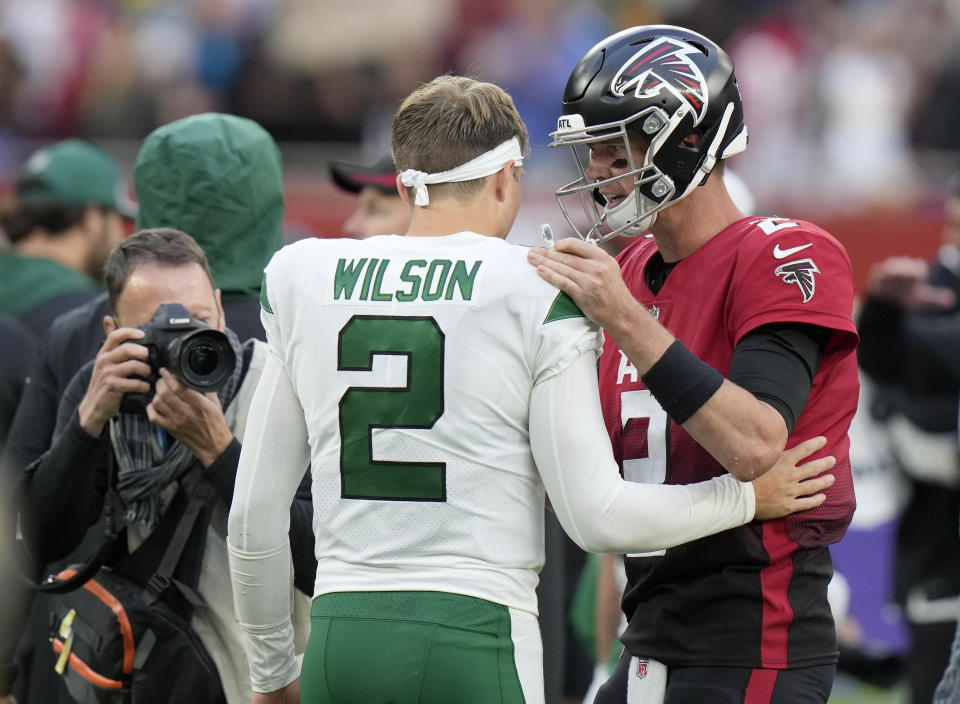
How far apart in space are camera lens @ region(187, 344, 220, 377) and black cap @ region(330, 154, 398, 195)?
180 centimetres

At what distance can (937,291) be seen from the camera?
666 cm

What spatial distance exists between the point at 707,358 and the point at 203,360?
1.13 m

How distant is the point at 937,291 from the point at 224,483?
4.37 metres

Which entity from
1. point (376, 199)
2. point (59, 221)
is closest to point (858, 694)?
point (376, 199)

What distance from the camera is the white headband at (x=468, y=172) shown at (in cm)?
285

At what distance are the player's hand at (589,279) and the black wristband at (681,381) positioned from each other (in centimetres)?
11

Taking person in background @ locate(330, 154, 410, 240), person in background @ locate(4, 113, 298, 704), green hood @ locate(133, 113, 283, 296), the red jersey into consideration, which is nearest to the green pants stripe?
the red jersey

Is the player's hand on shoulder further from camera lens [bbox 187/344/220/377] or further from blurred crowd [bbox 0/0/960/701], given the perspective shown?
blurred crowd [bbox 0/0/960/701]

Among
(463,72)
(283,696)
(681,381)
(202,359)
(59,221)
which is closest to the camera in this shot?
(681,381)

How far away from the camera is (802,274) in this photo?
2.92m

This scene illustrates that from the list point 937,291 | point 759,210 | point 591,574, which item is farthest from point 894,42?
point 591,574

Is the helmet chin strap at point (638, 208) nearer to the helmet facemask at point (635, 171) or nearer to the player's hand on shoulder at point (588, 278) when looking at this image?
the helmet facemask at point (635, 171)

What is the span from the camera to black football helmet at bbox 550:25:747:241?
304 cm

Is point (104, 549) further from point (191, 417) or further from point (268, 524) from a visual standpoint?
point (268, 524)
